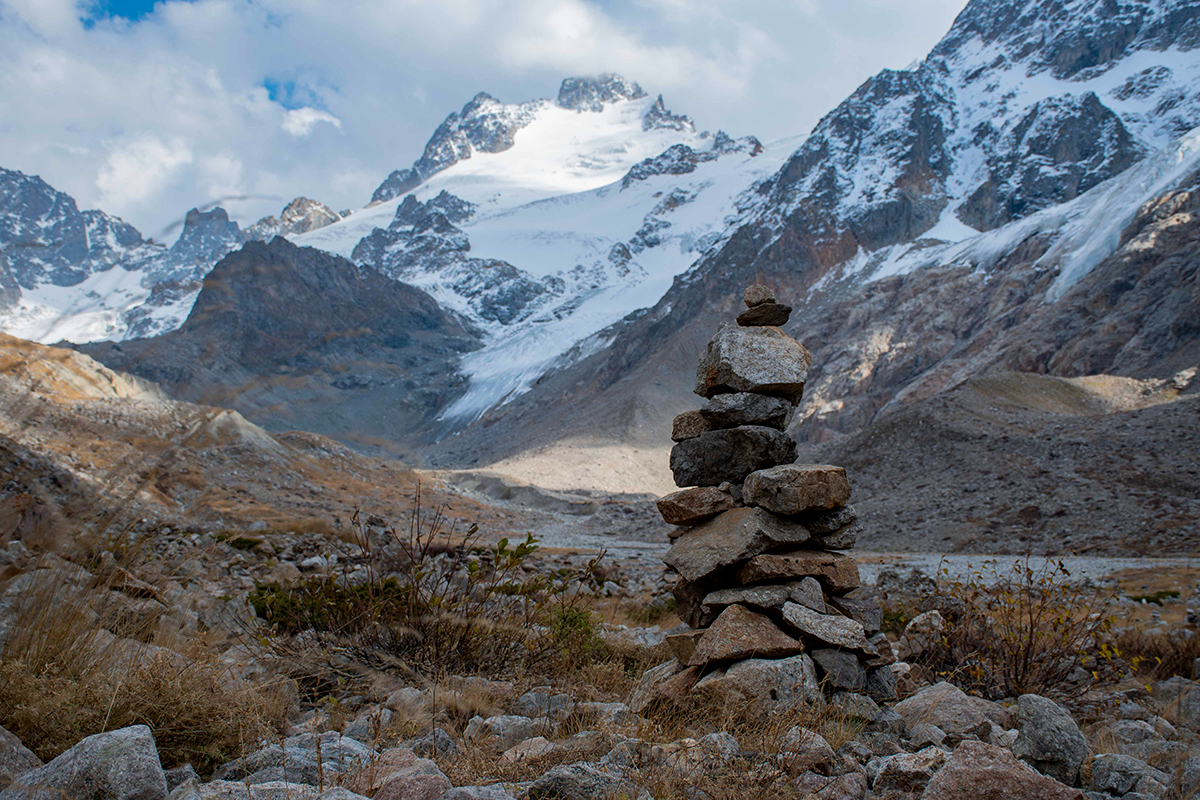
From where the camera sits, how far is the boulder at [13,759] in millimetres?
2254

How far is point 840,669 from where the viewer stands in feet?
15.0

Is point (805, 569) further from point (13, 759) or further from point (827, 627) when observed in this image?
point (13, 759)

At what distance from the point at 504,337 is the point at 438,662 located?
443 feet

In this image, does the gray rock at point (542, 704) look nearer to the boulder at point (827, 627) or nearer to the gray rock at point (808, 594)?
the boulder at point (827, 627)

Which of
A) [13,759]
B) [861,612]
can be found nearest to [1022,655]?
[861,612]

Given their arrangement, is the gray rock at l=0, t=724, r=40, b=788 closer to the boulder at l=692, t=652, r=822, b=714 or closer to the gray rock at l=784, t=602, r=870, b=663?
the boulder at l=692, t=652, r=822, b=714

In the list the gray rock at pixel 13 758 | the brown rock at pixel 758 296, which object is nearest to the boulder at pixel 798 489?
the brown rock at pixel 758 296

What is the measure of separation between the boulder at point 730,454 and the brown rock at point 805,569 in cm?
88

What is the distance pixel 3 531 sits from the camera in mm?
5578

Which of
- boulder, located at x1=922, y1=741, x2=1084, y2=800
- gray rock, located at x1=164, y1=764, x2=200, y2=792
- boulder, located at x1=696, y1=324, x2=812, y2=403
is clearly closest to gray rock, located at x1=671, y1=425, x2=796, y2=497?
boulder, located at x1=696, y1=324, x2=812, y2=403

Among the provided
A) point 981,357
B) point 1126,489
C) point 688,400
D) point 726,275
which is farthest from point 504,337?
point 1126,489

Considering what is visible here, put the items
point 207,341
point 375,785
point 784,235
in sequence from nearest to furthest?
1. point 207,341
2. point 375,785
3. point 784,235

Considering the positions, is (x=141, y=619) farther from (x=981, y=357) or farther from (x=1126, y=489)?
(x=981, y=357)

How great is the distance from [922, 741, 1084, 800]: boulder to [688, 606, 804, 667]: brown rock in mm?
1862
